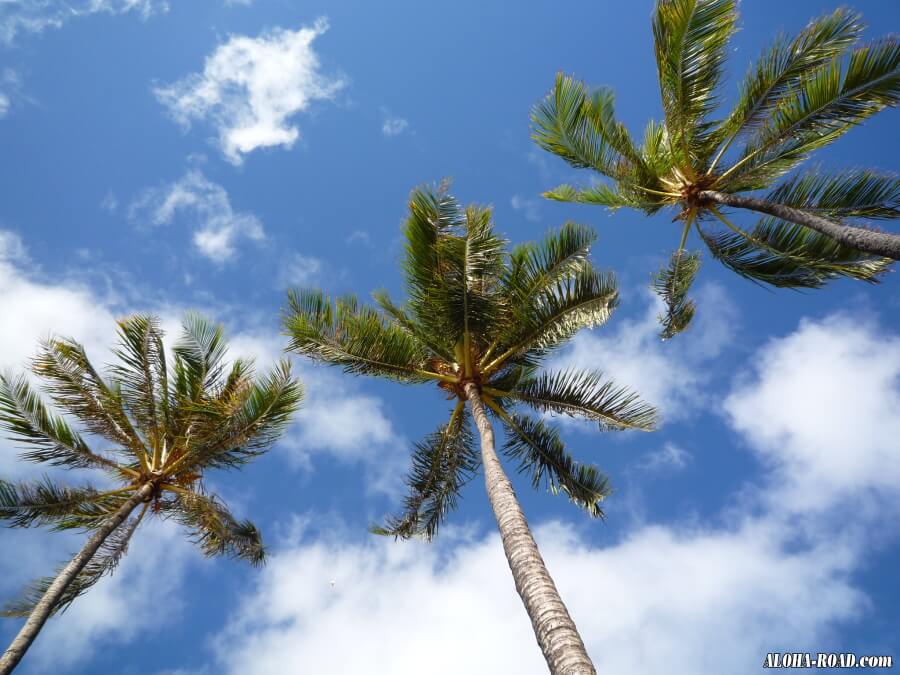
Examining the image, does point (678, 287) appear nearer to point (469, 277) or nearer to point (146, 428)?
point (469, 277)

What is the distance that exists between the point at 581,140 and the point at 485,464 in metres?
6.19

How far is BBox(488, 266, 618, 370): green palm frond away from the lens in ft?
33.2

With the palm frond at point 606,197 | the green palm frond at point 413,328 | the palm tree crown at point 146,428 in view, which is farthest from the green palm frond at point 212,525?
the palm frond at point 606,197

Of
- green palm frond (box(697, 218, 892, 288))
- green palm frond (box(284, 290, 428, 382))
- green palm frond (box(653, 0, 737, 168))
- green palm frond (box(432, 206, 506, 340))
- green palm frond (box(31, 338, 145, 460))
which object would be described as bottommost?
green palm frond (box(31, 338, 145, 460))

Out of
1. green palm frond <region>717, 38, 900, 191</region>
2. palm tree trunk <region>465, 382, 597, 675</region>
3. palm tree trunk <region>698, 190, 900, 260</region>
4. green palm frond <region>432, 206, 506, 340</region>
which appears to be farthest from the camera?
green palm frond <region>432, 206, 506, 340</region>

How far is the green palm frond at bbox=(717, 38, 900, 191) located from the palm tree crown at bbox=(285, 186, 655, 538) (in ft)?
10.0

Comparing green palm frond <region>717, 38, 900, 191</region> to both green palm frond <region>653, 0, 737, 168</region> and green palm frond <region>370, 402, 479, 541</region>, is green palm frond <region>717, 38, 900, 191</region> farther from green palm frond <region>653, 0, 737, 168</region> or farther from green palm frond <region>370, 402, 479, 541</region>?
green palm frond <region>370, 402, 479, 541</region>

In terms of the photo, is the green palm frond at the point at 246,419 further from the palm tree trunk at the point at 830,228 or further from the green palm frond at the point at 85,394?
the palm tree trunk at the point at 830,228

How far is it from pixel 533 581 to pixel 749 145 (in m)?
8.01

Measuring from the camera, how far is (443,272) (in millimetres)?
9641

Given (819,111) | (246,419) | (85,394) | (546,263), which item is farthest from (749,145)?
(85,394)

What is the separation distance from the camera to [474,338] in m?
10.6

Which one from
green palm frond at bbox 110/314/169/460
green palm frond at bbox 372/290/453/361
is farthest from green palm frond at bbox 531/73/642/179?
green palm frond at bbox 110/314/169/460

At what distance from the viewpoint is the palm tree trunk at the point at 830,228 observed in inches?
258
